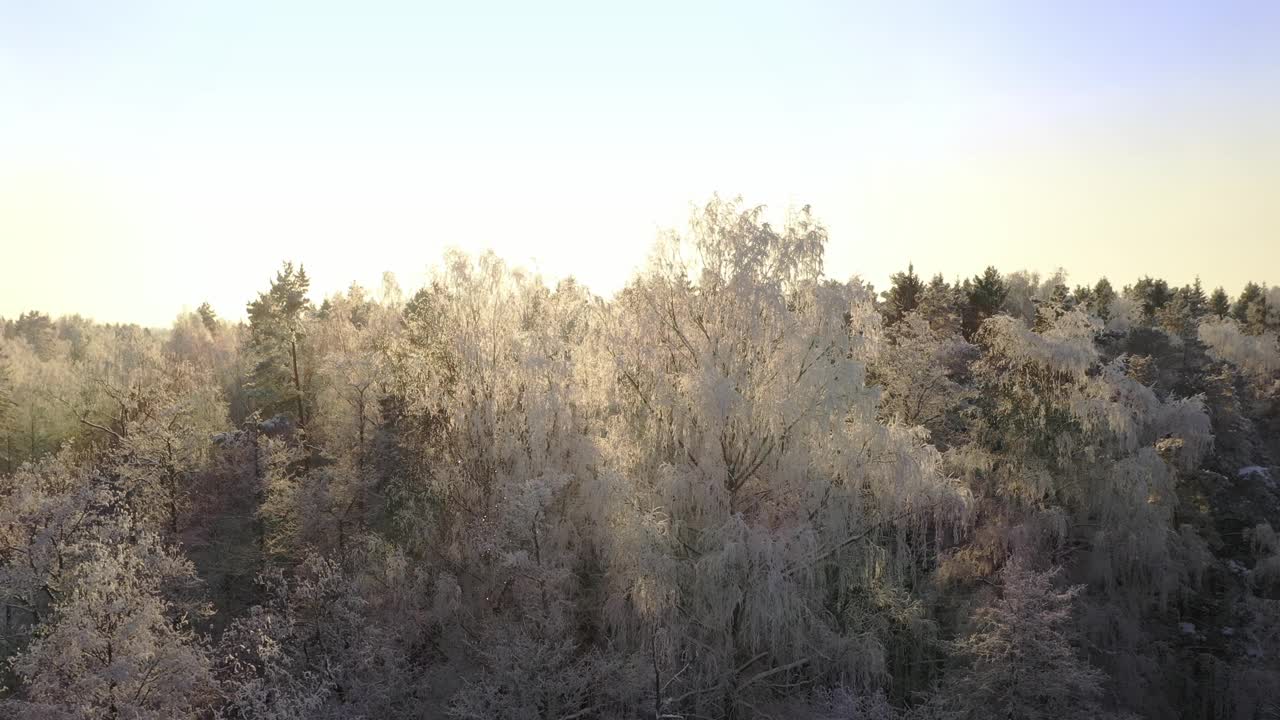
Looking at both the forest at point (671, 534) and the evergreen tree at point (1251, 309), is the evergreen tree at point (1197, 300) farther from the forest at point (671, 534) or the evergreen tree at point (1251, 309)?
the forest at point (671, 534)

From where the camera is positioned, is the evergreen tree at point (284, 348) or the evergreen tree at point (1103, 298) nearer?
the evergreen tree at point (284, 348)

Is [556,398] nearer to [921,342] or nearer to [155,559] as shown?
[155,559]

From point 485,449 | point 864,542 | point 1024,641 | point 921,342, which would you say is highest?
point 921,342

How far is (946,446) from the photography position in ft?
90.3

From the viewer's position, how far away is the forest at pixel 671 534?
17094mm

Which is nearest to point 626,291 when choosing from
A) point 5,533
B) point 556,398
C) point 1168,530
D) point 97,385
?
point 556,398

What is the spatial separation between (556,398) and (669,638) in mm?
6022

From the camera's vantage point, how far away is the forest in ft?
56.1

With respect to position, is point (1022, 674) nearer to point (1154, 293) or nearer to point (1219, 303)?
point (1154, 293)

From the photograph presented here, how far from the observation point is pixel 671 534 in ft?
58.6

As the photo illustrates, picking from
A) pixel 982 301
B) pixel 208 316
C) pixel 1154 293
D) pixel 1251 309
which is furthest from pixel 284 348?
pixel 1251 309

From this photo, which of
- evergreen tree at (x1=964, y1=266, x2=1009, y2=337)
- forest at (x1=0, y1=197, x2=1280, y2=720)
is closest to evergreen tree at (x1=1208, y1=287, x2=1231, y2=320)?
evergreen tree at (x1=964, y1=266, x2=1009, y2=337)

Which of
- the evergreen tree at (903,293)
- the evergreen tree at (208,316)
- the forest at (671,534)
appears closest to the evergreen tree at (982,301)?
the evergreen tree at (903,293)

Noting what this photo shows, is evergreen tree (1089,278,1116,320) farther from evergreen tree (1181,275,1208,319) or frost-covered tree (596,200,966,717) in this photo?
frost-covered tree (596,200,966,717)
